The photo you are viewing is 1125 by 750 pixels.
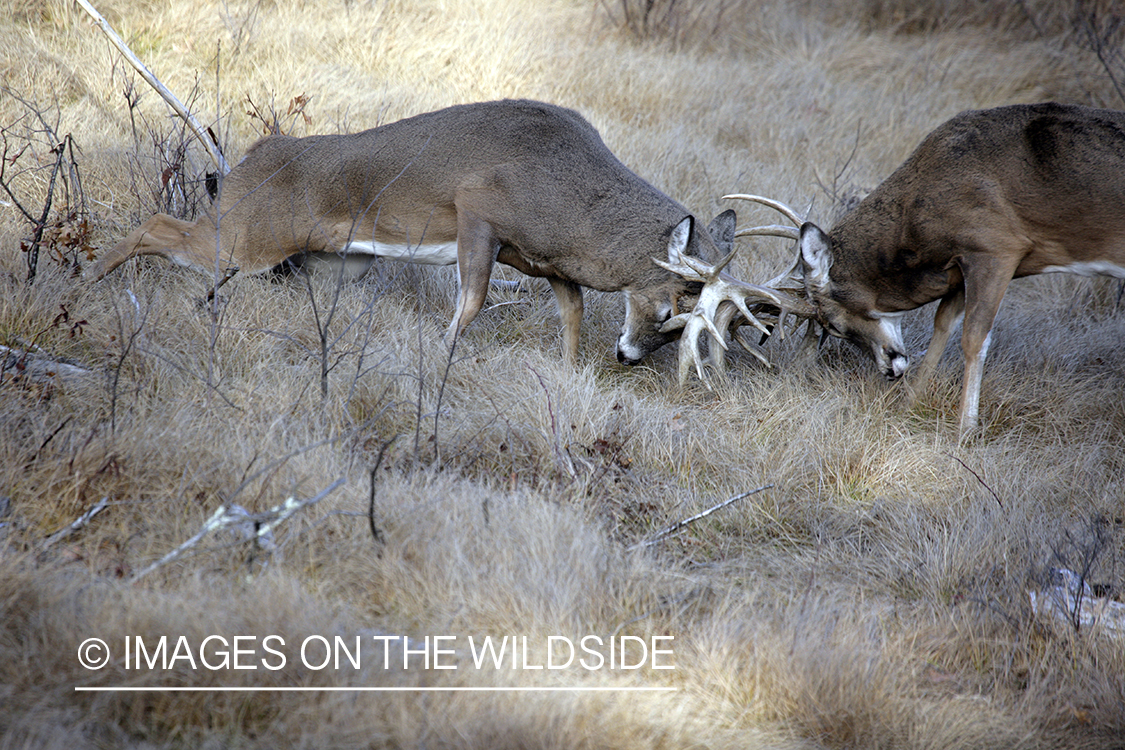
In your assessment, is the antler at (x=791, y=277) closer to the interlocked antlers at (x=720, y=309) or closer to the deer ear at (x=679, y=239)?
the interlocked antlers at (x=720, y=309)

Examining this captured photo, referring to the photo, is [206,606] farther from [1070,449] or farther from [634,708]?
[1070,449]

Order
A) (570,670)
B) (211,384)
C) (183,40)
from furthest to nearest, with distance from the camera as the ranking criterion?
(183,40), (211,384), (570,670)

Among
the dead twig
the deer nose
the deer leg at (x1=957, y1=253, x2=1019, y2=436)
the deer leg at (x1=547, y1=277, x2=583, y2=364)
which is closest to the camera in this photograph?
the dead twig

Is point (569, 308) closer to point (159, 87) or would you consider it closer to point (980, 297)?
point (980, 297)

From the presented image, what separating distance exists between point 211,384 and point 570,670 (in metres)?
2.30

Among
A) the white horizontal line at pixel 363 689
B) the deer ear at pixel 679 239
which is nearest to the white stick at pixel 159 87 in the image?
the deer ear at pixel 679 239

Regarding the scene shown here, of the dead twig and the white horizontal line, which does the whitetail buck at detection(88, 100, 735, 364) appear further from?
the white horizontal line

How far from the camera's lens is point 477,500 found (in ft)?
12.8

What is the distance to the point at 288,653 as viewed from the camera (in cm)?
285

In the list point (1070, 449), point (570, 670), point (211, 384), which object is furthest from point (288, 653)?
point (1070, 449)

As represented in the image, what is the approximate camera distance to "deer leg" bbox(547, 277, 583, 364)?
19.2ft

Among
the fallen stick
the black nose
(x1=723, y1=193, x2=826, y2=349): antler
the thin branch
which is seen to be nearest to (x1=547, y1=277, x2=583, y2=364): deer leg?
the black nose

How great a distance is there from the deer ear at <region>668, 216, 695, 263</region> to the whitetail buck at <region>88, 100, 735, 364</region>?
0.01 meters

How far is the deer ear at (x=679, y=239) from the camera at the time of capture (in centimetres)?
525
